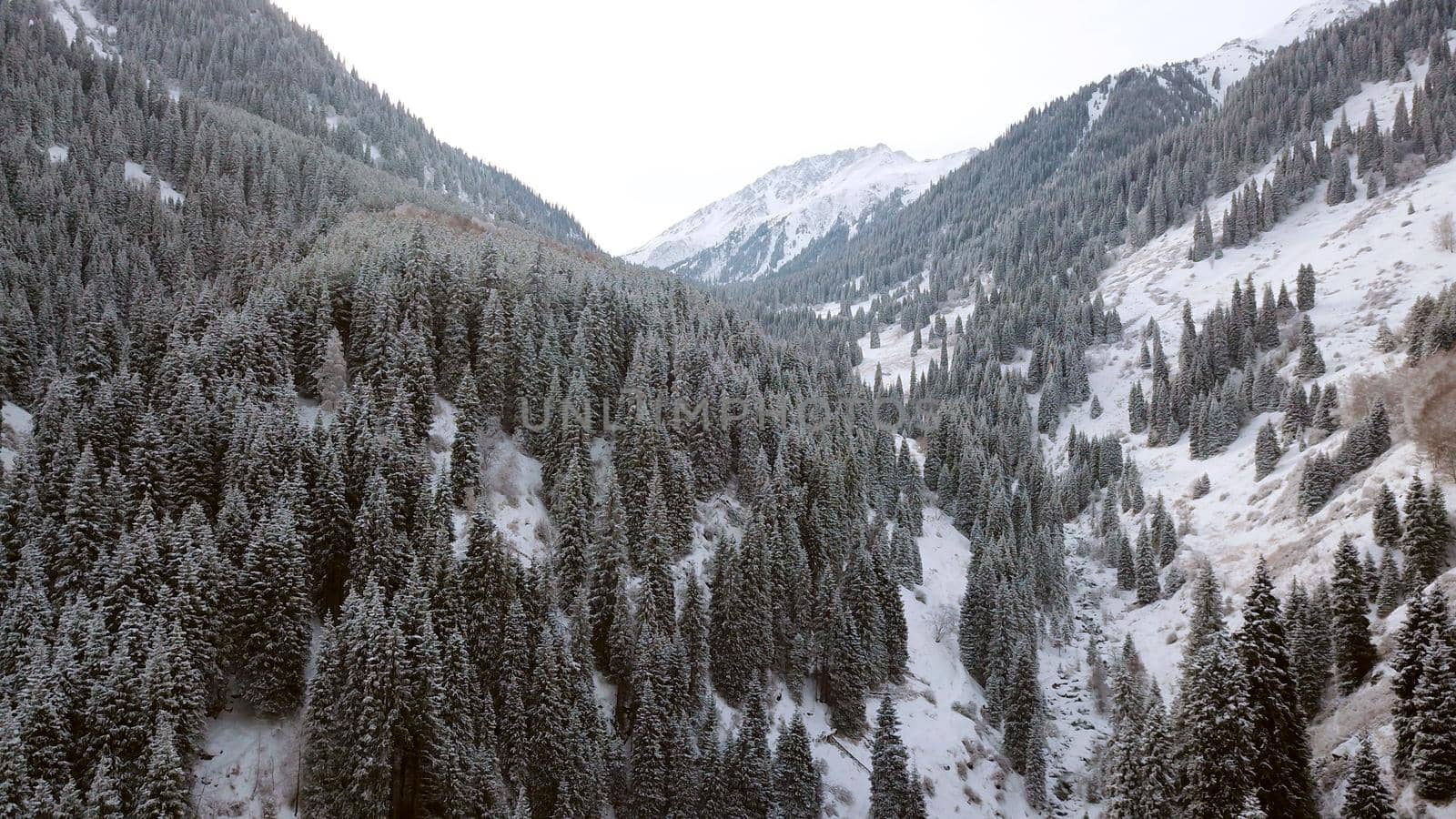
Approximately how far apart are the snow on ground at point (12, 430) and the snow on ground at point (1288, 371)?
95.2m

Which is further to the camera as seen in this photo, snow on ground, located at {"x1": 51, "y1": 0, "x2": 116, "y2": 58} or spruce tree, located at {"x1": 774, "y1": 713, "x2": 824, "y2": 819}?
snow on ground, located at {"x1": 51, "y1": 0, "x2": 116, "y2": 58}

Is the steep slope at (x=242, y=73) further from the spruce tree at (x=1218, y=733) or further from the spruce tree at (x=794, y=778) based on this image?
the spruce tree at (x=1218, y=733)

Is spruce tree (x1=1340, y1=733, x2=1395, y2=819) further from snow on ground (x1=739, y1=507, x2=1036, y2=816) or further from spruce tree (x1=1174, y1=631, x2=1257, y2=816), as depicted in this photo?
snow on ground (x1=739, y1=507, x2=1036, y2=816)

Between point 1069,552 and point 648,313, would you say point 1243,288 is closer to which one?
point 1069,552

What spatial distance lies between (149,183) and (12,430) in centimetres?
6474

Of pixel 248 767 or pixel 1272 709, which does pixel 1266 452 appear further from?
pixel 248 767

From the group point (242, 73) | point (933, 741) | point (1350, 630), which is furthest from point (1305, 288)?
point (242, 73)

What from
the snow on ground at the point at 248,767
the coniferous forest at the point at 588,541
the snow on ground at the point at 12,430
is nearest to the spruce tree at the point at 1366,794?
the coniferous forest at the point at 588,541

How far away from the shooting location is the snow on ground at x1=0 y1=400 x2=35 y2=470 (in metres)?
53.9

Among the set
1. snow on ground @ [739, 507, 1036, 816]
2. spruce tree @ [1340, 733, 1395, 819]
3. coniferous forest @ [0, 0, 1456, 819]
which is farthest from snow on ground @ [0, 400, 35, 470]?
spruce tree @ [1340, 733, 1395, 819]

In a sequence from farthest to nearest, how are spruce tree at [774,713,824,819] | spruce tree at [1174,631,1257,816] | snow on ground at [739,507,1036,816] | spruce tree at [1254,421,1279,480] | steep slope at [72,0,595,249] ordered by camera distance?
steep slope at [72,0,595,249]
spruce tree at [1254,421,1279,480]
snow on ground at [739,507,1036,816]
spruce tree at [774,713,824,819]
spruce tree at [1174,631,1257,816]

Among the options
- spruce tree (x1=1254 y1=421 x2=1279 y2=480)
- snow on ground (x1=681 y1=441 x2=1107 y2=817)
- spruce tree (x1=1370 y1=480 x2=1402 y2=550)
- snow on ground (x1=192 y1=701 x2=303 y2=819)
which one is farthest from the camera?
spruce tree (x1=1254 y1=421 x2=1279 y2=480)

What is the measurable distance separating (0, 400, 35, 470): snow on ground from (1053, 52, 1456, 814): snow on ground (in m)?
95.2

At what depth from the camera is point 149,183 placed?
103 meters
